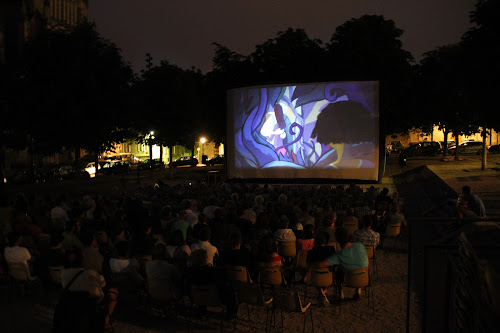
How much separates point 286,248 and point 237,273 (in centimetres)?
158

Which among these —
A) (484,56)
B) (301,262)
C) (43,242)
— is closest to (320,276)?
(301,262)

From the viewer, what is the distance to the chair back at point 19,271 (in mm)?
6246

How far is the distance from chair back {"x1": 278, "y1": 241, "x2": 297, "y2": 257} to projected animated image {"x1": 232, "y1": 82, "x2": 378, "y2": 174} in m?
12.2

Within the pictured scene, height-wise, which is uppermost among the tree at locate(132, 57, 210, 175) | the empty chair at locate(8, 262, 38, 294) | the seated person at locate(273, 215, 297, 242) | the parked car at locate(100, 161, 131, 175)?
the tree at locate(132, 57, 210, 175)

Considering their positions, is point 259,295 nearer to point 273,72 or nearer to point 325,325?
point 325,325

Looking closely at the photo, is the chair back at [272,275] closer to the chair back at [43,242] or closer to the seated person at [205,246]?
the seated person at [205,246]

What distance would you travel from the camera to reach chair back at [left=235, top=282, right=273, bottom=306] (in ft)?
16.5

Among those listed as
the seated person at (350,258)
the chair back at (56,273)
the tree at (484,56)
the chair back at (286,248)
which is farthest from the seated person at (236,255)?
the tree at (484,56)

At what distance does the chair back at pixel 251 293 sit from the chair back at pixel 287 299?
0.52 ft

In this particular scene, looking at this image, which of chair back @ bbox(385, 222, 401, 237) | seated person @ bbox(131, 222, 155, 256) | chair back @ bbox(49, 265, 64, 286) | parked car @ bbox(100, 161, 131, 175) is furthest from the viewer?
parked car @ bbox(100, 161, 131, 175)

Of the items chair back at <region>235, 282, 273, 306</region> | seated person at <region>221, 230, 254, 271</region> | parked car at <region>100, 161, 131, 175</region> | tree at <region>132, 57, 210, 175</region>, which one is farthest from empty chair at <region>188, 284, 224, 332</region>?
parked car at <region>100, 161, 131, 175</region>

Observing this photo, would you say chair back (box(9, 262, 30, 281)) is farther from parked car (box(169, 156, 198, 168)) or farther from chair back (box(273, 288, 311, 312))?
parked car (box(169, 156, 198, 168))

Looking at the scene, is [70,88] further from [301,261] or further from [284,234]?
[301,261]

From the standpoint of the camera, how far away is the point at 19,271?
6.28 m
